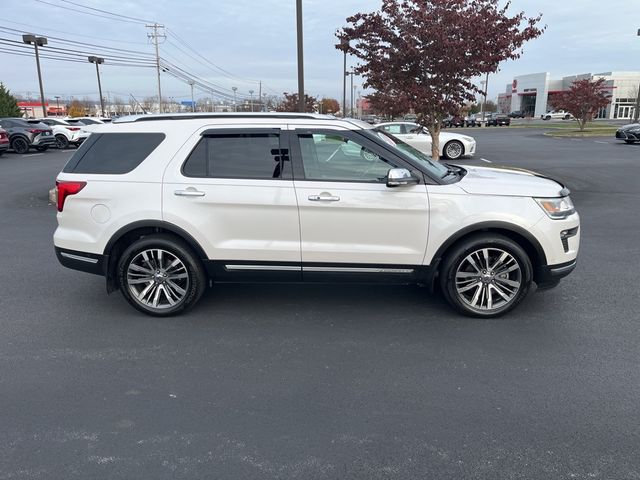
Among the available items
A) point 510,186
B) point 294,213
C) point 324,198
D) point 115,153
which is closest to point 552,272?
point 510,186

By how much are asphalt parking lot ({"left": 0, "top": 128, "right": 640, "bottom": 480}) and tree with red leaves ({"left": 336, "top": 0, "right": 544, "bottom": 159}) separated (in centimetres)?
744

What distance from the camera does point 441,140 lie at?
18.9 m

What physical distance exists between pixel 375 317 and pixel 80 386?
8.28ft

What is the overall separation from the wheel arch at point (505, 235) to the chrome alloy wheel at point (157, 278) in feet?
7.58

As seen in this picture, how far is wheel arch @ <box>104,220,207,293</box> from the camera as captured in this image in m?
4.62

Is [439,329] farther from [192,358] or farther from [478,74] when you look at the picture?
[478,74]

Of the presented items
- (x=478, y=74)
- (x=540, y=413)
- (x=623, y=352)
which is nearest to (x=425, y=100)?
(x=478, y=74)

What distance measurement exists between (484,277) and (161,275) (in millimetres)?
2991

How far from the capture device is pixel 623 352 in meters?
4.02

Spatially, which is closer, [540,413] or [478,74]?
[540,413]

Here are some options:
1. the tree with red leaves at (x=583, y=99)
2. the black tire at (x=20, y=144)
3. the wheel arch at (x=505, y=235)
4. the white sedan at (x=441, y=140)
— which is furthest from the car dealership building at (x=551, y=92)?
the wheel arch at (x=505, y=235)

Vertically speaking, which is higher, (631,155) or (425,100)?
(425,100)

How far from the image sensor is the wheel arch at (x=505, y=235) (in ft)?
14.6

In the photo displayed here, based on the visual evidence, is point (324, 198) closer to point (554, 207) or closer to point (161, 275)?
point (161, 275)
